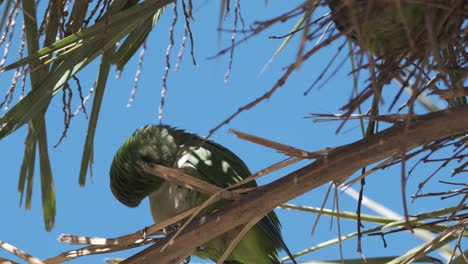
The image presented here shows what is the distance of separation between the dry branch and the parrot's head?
0.99m

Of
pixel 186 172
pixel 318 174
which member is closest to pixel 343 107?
pixel 318 174

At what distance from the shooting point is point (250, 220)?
3.61ft

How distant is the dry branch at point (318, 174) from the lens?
3.19 feet

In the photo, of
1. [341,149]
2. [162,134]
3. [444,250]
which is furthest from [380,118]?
[162,134]

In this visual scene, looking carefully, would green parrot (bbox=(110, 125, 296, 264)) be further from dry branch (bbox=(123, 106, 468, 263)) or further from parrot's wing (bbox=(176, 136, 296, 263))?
dry branch (bbox=(123, 106, 468, 263))

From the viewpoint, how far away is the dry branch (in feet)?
3.19

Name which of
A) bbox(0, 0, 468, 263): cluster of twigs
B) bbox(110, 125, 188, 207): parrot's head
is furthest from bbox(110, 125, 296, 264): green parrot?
bbox(0, 0, 468, 263): cluster of twigs

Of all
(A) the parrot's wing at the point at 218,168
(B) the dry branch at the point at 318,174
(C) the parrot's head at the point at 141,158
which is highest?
(C) the parrot's head at the point at 141,158

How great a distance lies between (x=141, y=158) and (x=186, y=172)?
22cm

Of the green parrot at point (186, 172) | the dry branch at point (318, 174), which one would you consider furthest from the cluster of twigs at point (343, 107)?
the green parrot at point (186, 172)

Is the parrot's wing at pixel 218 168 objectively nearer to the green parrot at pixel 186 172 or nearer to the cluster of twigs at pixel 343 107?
the green parrot at pixel 186 172

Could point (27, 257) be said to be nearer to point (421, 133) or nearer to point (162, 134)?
point (421, 133)

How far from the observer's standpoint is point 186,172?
2.00 m

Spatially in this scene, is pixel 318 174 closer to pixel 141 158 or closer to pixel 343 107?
pixel 343 107
